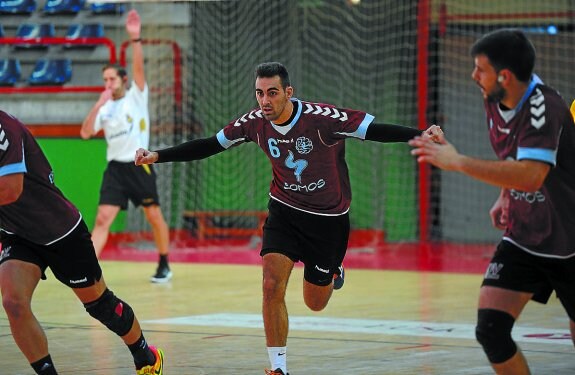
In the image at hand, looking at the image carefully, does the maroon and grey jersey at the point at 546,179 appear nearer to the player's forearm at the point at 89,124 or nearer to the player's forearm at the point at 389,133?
the player's forearm at the point at 389,133

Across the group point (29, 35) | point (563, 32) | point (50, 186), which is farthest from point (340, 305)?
point (29, 35)

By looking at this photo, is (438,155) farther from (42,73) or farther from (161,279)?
(42,73)

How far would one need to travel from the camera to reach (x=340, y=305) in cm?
1186

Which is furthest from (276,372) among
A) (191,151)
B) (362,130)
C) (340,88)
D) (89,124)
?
(340,88)

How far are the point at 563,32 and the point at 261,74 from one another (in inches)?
519

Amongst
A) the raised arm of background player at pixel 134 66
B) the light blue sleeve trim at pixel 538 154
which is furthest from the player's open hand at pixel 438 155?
the raised arm of background player at pixel 134 66

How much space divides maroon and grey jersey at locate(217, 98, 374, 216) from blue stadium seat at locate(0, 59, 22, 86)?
46.5 feet

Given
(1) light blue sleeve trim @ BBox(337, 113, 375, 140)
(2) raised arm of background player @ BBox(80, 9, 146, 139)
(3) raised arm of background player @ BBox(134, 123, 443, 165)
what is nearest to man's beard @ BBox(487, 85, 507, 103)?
(3) raised arm of background player @ BBox(134, 123, 443, 165)

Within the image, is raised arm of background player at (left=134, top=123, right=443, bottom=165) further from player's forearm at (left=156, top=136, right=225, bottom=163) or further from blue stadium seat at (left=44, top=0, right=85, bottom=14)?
blue stadium seat at (left=44, top=0, right=85, bottom=14)

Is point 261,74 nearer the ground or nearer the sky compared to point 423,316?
nearer the sky

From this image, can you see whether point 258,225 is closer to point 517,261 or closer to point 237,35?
point 237,35

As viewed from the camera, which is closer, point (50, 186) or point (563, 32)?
point (50, 186)

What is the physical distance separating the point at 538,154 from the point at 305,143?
2.77 metres

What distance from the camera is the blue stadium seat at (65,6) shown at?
21.8m
